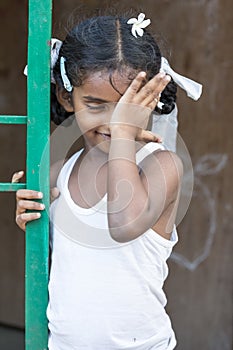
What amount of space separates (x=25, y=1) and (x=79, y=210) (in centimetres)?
210

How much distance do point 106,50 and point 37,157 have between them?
0.25 metres

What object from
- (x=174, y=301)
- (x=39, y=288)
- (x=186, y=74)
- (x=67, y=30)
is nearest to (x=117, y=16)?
(x=67, y=30)

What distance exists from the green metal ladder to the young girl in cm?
2

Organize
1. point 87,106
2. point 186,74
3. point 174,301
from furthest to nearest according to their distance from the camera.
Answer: point 174,301 → point 186,74 → point 87,106

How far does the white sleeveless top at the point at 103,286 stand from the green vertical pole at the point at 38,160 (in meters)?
0.04

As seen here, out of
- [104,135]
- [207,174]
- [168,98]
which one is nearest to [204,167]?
[207,174]

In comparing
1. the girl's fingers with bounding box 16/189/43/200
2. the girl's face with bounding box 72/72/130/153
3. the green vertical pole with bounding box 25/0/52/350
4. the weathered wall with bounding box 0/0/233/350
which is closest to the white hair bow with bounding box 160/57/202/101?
the girl's face with bounding box 72/72/130/153

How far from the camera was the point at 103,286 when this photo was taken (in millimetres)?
1276

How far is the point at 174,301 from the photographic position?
2.93 metres

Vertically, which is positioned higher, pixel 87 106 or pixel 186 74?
pixel 186 74

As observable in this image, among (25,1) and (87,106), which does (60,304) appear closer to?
(87,106)

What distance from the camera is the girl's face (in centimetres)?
124

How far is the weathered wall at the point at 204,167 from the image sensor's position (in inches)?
105

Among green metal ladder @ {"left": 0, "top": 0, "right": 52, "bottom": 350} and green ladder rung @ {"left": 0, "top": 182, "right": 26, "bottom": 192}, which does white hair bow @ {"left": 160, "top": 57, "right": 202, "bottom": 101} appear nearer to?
green metal ladder @ {"left": 0, "top": 0, "right": 52, "bottom": 350}
